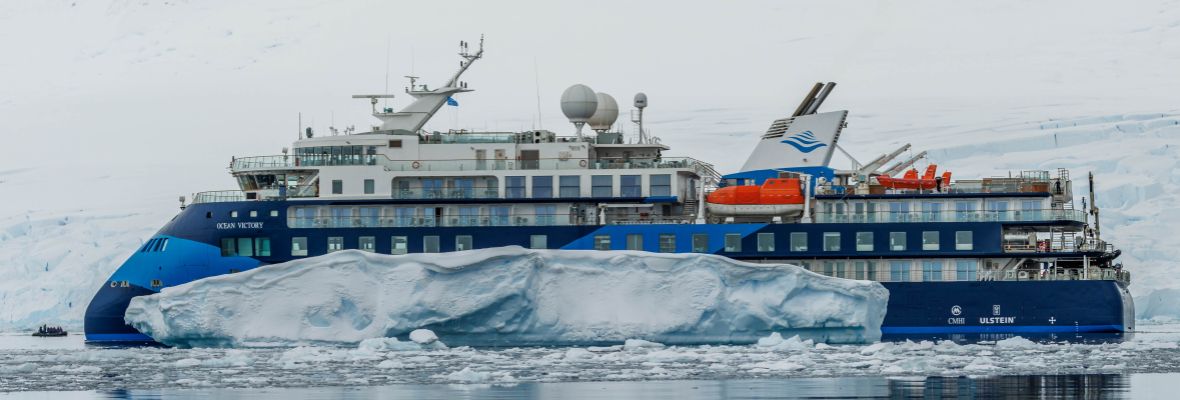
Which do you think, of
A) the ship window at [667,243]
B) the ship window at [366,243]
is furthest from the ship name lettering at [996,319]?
the ship window at [366,243]

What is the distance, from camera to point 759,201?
4638 centimetres

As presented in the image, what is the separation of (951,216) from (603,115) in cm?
928

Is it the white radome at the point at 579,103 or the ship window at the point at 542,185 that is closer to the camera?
the ship window at the point at 542,185

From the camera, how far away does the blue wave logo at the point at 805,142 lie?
159 feet

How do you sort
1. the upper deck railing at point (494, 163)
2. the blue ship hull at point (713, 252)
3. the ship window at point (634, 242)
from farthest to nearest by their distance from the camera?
the upper deck railing at point (494, 163), the ship window at point (634, 242), the blue ship hull at point (713, 252)

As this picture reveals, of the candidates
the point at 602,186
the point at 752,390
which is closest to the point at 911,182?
the point at 602,186

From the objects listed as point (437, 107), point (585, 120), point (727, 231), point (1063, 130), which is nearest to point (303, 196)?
point (437, 107)

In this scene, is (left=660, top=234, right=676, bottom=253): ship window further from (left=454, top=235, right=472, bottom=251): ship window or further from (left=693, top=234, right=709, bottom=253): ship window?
(left=454, top=235, right=472, bottom=251): ship window

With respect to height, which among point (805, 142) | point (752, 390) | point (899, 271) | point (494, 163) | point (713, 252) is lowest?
point (752, 390)

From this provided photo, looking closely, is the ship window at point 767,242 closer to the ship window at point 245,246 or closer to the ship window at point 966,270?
the ship window at point 966,270

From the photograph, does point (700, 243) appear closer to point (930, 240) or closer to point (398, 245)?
point (930, 240)

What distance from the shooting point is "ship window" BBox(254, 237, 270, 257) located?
1831 inches

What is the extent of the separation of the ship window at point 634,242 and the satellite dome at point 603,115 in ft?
13.7

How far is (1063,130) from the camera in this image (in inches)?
2825
